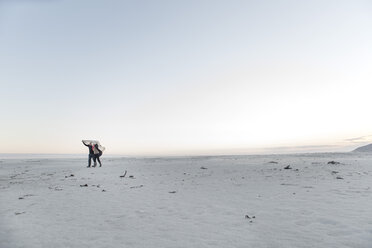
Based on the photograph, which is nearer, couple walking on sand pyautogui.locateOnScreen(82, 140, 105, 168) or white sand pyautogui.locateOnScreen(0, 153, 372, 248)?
white sand pyautogui.locateOnScreen(0, 153, 372, 248)

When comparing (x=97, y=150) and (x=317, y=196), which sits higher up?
(x=97, y=150)

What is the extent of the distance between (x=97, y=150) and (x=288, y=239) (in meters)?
24.7

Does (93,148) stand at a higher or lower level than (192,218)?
higher

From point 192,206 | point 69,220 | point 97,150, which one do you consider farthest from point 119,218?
point 97,150

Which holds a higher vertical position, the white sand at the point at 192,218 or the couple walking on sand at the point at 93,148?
the couple walking on sand at the point at 93,148

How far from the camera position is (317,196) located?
9.64 metres

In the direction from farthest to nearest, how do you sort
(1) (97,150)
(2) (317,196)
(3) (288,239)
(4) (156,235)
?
(1) (97,150) → (2) (317,196) → (4) (156,235) → (3) (288,239)

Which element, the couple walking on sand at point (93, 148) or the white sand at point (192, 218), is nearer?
the white sand at point (192, 218)

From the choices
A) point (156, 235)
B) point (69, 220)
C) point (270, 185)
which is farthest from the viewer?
→ point (270, 185)

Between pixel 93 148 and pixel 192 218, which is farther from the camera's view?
pixel 93 148

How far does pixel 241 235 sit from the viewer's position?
578 centimetres

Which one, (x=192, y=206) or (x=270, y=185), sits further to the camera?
(x=270, y=185)

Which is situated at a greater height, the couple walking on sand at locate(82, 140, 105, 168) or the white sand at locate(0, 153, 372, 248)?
the couple walking on sand at locate(82, 140, 105, 168)

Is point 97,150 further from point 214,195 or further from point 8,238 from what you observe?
point 8,238
